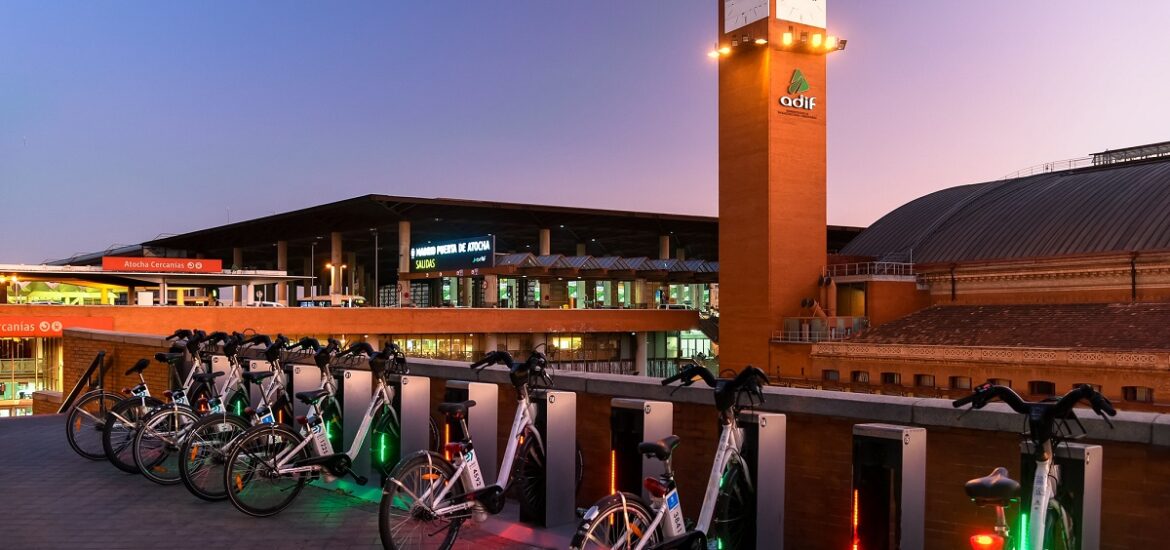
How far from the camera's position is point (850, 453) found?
625 centimetres

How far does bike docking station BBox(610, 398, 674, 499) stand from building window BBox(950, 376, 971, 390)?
3728cm

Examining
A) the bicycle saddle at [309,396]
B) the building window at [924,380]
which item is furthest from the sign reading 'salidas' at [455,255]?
the bicycle saddle at [309,396]

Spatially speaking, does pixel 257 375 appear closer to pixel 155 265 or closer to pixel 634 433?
pixel 634 433

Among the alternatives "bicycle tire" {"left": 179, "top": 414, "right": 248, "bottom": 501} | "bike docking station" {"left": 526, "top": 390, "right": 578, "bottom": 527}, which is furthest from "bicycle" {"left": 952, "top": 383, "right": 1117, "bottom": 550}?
"bicycle tire" {"left": 179, "top": 414, "right": 248, "bottom": 501}

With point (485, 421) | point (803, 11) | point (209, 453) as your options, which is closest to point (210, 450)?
point (209, 453)

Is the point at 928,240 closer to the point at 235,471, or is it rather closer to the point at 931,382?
the point at 931,382

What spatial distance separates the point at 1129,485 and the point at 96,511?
8253 millimetres

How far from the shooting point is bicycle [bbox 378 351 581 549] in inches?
245

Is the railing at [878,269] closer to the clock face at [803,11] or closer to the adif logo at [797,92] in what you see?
the adif logo at [797,92]

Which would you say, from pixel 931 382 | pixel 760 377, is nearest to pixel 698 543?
pixel 760 377

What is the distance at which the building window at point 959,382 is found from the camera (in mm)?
40531

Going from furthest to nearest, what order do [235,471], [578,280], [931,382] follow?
[578,280]
[931,382]
[235,471]

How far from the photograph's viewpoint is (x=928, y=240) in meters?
60.1

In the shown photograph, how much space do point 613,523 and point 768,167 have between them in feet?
154
